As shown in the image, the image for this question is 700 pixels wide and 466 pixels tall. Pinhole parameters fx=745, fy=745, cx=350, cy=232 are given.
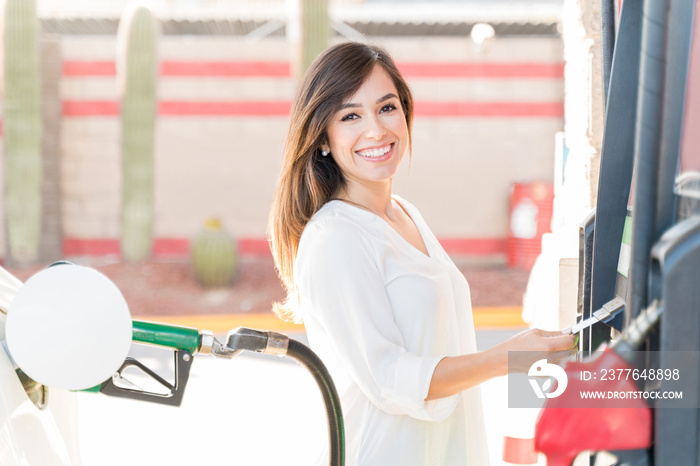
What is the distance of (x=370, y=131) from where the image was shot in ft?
5.56

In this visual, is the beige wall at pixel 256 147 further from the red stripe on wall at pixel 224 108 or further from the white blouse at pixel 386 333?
the white blouse at pixel 386 333

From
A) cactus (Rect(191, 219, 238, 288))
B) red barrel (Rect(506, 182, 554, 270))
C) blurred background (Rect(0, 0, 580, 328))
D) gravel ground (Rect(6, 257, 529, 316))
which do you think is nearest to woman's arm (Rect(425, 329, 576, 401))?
gravel ground (Rect(6, 257, 529, 316))

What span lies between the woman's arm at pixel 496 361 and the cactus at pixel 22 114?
8444 millimetres

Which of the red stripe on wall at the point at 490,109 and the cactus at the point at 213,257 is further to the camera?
the red stripe on wall at the point at 490,109

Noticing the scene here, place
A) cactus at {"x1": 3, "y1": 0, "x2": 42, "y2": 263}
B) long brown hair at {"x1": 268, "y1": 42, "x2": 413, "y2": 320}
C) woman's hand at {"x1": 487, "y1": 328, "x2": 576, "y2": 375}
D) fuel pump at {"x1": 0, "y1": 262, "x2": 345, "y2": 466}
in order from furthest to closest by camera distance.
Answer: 1. cactus at {"x1": 3, "y1": 0, "x2": 42, "y2": 263}
2. long brown hair at {"x1": 268, "y1": 42, "x2": 413, "y2": 320}
3. woman's hand at {"x1": 487, "y1": 328, "x2": 576, "y2": 375}
4. fuel pump at {"x1": 0, "y1": 262, "x2": 345, "y2": 466}

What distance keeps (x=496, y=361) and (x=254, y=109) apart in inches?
334

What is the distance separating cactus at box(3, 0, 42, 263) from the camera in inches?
340

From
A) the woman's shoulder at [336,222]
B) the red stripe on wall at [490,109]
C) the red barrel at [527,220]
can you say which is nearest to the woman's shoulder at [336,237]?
the woman's shoulder at [336,222]

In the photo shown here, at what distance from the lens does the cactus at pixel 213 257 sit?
8.64 m

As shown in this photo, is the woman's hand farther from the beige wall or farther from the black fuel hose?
the beige wall

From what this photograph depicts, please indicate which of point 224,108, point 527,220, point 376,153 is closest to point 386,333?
point 376,153

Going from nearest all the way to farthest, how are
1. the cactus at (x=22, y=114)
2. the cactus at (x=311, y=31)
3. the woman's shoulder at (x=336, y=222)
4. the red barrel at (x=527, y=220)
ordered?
the woman's shoulder at (x=336, y=222)
the cactus at (x=311, y=31)
the cactus at (x=22, y=114)
the red barrel at (x=527, y=220)

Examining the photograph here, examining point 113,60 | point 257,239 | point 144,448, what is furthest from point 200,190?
point 144,448

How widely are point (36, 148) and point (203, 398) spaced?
5.55 metres
